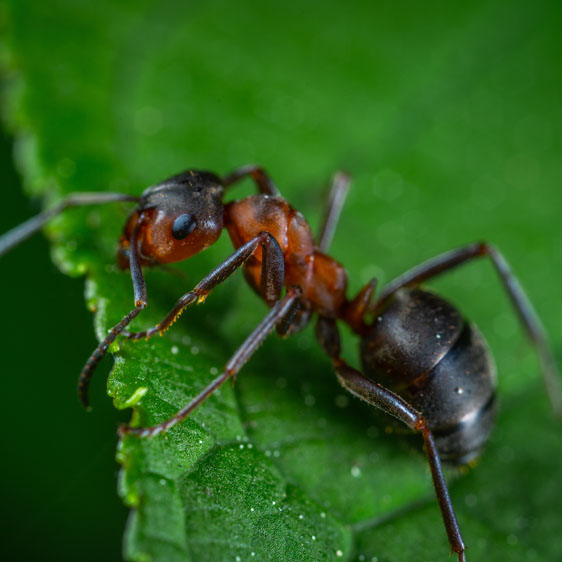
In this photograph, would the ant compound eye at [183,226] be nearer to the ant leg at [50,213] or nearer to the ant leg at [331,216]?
the ant leg at [50,213]

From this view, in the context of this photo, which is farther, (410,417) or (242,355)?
(410,417)

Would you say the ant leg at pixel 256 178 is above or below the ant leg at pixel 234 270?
above

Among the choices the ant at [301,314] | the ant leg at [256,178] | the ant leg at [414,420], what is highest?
the ant leg at [256,178]

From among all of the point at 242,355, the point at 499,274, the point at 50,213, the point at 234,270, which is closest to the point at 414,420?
the point at 242,355

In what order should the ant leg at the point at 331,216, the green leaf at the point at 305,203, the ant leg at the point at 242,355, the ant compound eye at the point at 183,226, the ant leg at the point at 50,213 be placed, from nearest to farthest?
the ant leg at the point at 242,355, the green leaf at the point at 305,203, the ant compound eye at the point at 183,226, the ant leg at the point at 50,213, the ant leg at the point at 331,216

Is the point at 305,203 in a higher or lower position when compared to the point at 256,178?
lower

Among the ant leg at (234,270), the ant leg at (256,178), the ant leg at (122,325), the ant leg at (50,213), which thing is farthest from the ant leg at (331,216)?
the ant leg at (122,325)

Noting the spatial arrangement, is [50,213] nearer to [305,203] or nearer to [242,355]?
[242,355]

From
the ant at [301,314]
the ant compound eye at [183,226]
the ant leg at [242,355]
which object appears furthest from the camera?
the ant compound eye at [183,226]
